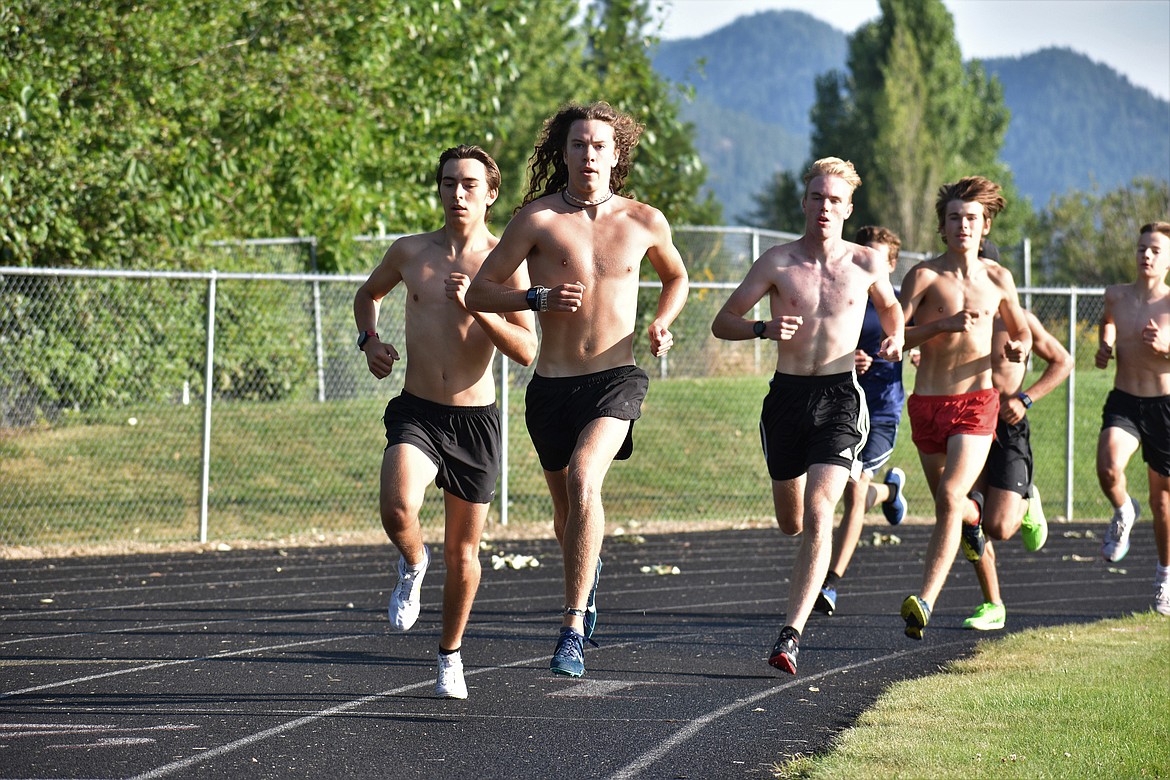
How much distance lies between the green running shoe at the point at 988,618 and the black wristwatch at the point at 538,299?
3.94m

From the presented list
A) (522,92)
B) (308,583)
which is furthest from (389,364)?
(522,92)

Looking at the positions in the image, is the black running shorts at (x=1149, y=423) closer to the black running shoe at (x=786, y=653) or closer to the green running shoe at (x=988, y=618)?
the green running shoe at (x=988, y=618)

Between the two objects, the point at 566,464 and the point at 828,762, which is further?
the point at 566,464

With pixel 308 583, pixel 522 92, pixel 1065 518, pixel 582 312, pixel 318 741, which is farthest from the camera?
pixel 522 92

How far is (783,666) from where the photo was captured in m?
6.21

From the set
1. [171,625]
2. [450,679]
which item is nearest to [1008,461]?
[450,679]

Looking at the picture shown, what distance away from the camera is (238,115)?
51.5 ft

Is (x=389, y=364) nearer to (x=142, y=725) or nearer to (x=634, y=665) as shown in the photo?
(x=142, y=725)

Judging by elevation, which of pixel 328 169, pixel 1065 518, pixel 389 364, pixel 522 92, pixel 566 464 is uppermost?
pixel 522 92

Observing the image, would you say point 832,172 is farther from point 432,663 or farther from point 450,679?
point 432,663

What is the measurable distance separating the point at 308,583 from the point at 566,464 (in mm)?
4927

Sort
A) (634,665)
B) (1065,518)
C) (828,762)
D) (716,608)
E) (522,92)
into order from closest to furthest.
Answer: (828,762), (634,665), (716,608), (1065,518), (522,92)

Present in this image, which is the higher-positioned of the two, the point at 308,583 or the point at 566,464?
the point at 566,464

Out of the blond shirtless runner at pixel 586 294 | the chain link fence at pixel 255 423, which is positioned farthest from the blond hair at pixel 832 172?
the chain link fence at pixel 255 423
